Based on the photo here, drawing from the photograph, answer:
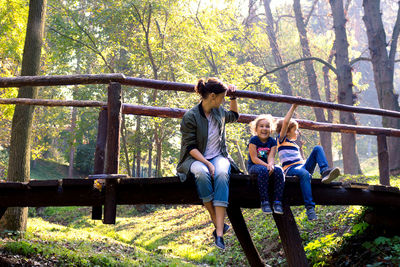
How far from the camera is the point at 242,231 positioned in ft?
15.9

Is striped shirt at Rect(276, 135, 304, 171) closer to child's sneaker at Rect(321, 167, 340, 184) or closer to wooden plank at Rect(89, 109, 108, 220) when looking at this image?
child's sneaker at Rect(321, 167, 340, 184)

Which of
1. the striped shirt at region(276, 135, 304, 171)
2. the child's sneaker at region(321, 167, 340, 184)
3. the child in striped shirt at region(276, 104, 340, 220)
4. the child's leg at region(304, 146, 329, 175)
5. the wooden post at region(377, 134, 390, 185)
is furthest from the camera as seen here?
the wooden post at region(377, 134, 390, 185)

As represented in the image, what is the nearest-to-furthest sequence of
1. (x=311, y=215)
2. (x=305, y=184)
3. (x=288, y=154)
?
(x=311, y=215), (x=305, y=184), (x=288, y=154)

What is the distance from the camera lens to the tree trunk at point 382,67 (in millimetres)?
11602

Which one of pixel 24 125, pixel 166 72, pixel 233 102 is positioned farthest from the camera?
pixel 166 72

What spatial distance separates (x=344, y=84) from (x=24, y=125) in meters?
11.0

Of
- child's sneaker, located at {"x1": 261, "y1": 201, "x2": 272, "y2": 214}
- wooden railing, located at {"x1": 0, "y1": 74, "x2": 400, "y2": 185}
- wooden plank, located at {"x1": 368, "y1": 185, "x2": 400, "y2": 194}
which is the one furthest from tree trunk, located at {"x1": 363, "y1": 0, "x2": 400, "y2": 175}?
child's sneaker, located at {"x1": 261, "y1": 201, "x2": 272, "y2": 214}

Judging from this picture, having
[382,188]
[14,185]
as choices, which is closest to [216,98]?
[14,185]

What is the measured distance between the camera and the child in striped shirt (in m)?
4.30

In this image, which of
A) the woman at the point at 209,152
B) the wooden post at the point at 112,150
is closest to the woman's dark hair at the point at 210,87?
the woman at the point at 209,152

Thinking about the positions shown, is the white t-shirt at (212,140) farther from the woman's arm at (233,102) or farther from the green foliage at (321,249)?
the green foliage at (321,249)

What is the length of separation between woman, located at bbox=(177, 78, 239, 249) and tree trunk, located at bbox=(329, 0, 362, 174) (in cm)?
1099

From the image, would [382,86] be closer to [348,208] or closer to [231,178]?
[348,208]

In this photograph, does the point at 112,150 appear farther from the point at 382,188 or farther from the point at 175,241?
the point at 175,241
